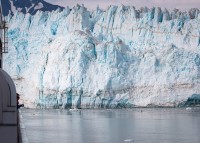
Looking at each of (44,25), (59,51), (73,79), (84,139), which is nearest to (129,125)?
(84,139)

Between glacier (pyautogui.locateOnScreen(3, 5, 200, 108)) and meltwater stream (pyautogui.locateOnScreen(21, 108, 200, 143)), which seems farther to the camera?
glacier (pyautogui.locateOnScreen(3, 5, 200, 108))

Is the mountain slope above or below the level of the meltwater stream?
above

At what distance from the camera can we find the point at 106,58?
2639 centimetres

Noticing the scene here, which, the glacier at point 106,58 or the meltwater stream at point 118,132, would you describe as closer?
the meltwater stream at point 118,132

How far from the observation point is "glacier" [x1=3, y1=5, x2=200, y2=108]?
2639cm

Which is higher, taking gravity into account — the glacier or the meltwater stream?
the glacier

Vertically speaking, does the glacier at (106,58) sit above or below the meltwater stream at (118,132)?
above

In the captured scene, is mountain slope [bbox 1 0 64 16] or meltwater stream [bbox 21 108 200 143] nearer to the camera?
meltwater stream [bbox 21 108 200 143]

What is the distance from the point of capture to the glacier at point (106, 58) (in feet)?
86.6

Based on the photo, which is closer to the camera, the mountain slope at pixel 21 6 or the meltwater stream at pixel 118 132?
the meltwater stream at pixel 118 132

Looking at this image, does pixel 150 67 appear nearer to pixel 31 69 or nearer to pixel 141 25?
pixel 141 25

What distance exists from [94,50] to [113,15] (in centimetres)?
347

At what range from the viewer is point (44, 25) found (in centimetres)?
2922

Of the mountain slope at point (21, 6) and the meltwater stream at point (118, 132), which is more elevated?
the mountain slope at point (21, 6)
